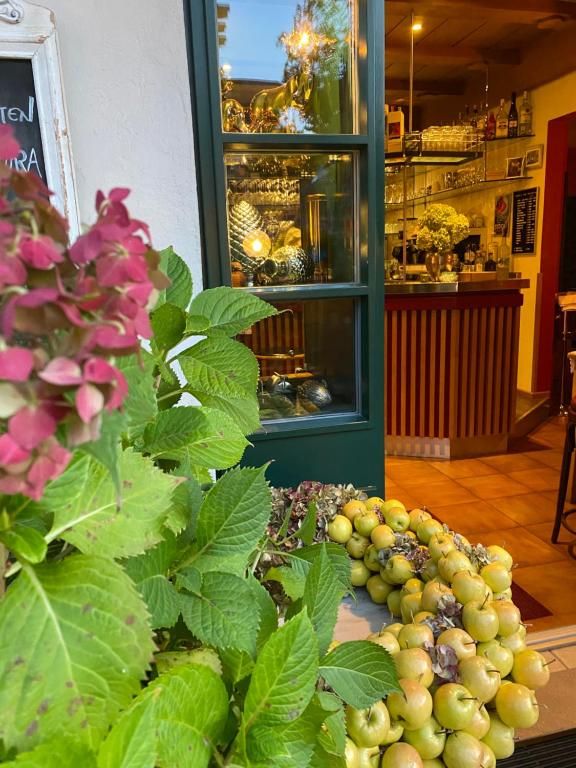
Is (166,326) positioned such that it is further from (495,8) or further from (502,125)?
(502,125)

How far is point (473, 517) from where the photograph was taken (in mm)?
2754

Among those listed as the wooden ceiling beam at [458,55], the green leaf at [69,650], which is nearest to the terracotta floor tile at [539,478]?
the green leaf at [69,650]

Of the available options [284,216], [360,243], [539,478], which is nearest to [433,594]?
[360,243]

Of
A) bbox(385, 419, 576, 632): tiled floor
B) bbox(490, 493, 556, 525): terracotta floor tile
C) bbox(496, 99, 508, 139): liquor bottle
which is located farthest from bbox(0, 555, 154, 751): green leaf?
bbox(496, 99, 508, 139): liquor bottle

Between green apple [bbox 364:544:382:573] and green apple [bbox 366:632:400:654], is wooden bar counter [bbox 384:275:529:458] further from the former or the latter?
green apple [bbox 366:632:400:654]

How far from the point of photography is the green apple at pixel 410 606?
2.68 ft

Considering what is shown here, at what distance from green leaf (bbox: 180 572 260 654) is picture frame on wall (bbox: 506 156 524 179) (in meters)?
5.40

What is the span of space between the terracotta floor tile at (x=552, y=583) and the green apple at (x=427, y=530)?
1323 mm

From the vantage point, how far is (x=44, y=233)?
18cm

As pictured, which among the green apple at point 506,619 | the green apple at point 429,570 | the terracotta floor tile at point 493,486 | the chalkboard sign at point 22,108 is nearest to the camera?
the green apple at point 506,619

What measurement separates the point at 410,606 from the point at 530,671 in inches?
6.8

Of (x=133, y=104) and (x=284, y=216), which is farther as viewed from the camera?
(x=284, y=216)

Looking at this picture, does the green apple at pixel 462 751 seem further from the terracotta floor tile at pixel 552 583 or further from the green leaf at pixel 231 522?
the terracotta floor tile at pixel 552 583

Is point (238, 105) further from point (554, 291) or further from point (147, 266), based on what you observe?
point (554, 291)
